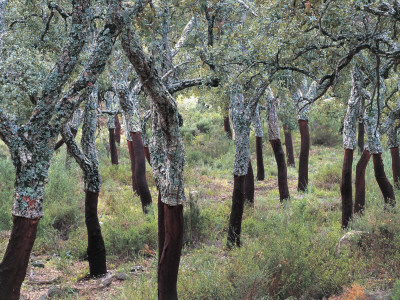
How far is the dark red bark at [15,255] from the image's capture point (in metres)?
4.83

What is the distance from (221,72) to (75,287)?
15.1 ft

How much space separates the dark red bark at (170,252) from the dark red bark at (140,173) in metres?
5.95

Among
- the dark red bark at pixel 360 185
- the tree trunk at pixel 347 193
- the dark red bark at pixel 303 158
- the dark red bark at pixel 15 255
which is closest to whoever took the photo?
the dark red bark at pixel 15 255

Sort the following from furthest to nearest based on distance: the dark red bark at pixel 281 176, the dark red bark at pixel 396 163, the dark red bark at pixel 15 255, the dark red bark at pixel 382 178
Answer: the dark red bark at pixel 281 176
the dark red bark at pixel 396 163
the dark red bark at pixel 382 178
the dark red bark at pixel 15 255

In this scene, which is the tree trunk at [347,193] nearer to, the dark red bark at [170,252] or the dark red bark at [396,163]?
the dark red bark at [396,163]

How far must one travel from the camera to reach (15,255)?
4.86 metres

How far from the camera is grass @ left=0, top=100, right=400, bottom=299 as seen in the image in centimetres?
631

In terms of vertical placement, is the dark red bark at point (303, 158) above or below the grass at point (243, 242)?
above

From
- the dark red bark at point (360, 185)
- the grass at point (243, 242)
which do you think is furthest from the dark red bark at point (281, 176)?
the dark red bark at point (360, 185)

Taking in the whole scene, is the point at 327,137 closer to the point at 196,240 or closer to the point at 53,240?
the point at 196,240

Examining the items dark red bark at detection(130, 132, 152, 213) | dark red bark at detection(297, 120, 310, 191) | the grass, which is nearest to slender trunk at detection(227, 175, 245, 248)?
the grass

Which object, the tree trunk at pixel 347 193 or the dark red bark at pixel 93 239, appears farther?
the tree trunk at pixel 347 193

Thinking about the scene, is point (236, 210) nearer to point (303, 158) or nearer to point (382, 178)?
point (382, 178)

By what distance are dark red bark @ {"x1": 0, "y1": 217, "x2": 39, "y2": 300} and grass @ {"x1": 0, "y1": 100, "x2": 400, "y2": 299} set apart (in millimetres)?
1580
